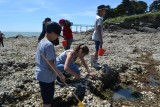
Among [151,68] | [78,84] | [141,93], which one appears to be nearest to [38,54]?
[78,84]

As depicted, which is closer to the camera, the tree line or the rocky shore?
the rocky shore

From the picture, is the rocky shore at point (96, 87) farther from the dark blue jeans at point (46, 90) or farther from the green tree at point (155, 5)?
the green tree at point (155, 5)

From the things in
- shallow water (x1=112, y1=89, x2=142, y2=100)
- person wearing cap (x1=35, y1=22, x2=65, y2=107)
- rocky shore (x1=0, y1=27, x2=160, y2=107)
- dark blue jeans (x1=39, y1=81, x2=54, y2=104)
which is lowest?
shallow water (x1=112, y1=89, x2=142, y2=100)

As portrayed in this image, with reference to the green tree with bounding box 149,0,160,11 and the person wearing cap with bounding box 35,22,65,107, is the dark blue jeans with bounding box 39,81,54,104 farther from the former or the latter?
the green tree with bounding box 149,0,160,11

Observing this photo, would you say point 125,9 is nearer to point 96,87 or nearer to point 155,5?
point 155,5

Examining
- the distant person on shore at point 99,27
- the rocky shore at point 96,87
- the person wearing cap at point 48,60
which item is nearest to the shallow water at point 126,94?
the rocky shore at point 96,87

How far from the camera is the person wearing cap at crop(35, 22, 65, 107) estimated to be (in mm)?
6543

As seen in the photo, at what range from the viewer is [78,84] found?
388 inches

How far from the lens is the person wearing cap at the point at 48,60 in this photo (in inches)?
258

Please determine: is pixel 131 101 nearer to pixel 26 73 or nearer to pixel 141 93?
pixel 141 93

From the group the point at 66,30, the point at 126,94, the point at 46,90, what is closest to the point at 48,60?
the point at 46,90

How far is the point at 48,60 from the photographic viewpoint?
654 cm

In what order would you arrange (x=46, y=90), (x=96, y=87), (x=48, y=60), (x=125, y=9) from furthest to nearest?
1. (x=125, y=9)
2. (x=96, y=87)
3. (x=46, y=90)
4. (x=48, y=60)

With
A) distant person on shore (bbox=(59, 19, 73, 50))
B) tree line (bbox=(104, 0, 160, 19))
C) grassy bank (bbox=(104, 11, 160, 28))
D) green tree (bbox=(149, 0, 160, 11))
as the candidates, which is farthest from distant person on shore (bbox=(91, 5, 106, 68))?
green tree (bbox=(149, 0, 160, 11))
